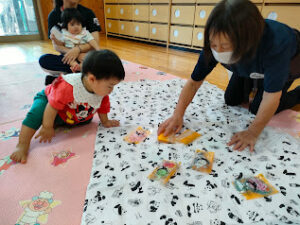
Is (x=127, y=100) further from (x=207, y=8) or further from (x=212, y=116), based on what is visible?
(x=207, y=8)

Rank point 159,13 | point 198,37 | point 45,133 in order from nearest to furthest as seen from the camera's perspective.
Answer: point 45,133, point 198,37, point 159,13

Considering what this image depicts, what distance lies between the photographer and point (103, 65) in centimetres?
74

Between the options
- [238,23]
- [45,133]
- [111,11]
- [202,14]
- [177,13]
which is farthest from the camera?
[111,11]

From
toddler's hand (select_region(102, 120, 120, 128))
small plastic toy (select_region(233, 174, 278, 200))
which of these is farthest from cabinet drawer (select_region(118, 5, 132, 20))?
small plastic toy (select_region(233, 174, 278, 200))

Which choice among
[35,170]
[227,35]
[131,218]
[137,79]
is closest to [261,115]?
[227,35]

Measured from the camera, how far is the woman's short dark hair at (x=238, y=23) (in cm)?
62

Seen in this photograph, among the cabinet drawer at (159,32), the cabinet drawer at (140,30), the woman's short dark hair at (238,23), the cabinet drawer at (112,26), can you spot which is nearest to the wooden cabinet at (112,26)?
the cabinet drawer at (112,26)

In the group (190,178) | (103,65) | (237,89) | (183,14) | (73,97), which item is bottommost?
(190,178)

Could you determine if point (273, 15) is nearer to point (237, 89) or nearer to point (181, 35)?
point (181, 35)

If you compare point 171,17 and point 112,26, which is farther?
point 112,26

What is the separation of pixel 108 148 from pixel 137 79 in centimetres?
89

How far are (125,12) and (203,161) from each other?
129 inches

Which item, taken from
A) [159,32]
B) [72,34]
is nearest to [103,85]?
[72,34]

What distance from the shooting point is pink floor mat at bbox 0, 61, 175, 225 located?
596 millimetres
